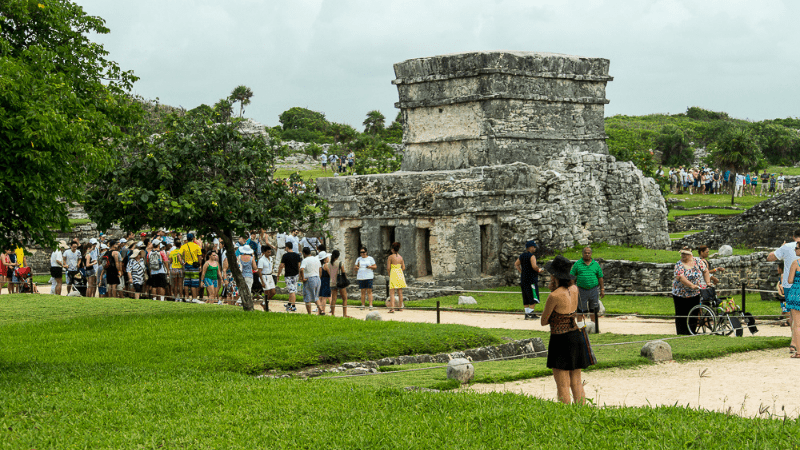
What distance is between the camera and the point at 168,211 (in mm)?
12930

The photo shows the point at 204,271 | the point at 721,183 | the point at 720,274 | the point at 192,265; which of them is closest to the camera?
the point at 720,274

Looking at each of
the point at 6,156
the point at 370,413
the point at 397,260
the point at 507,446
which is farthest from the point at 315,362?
the point at 397,260

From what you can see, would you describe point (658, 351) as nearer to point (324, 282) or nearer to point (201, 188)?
point (324, 282)

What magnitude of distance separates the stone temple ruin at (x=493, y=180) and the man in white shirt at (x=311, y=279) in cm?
458

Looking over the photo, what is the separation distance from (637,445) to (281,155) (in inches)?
391

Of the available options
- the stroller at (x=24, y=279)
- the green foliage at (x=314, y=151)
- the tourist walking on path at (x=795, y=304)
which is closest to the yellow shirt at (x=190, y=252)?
the stroller at (x=24, y=279)

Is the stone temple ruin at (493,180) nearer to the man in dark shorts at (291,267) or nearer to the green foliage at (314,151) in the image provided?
the man in dark shorts at (291,267)

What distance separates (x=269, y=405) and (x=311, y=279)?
826 centimetres

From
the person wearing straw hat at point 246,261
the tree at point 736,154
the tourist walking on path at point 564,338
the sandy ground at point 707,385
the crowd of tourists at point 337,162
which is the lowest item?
the sandy ground at point 707,385

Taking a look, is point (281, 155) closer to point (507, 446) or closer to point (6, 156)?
point (6, 156)

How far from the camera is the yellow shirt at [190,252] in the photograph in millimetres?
17859

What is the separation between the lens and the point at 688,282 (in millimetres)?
12055

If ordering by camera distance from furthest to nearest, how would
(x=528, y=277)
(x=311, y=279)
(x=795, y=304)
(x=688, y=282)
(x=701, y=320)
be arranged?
1. (x=311, y=279)
2. (x=528, y=277)
3. (x=701, y=320)
4. (x=688, y=282)
5. (x=795, y=304)

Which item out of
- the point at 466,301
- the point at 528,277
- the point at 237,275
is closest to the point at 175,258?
the point at 237,275
